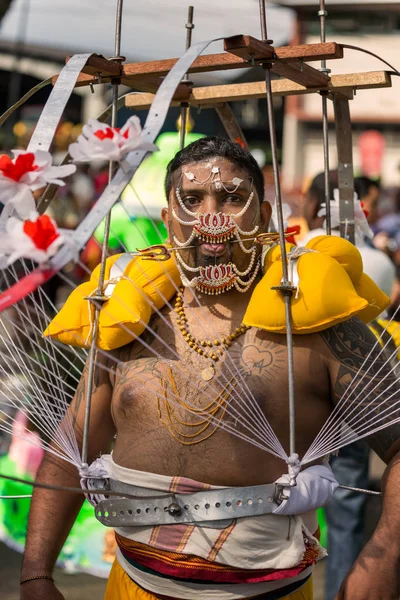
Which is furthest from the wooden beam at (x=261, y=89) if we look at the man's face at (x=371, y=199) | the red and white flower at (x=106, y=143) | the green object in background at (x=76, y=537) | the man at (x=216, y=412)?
the green object in background at (x=76, y=537)

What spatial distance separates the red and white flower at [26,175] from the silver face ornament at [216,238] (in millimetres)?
534

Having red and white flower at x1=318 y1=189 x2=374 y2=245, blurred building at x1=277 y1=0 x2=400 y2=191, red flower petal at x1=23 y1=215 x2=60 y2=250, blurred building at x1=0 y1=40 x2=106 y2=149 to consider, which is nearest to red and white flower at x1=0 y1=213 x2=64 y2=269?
red flower petal at x1=23 y1=215 x2=60 y2=250

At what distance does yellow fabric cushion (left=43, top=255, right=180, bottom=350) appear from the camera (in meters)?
2.53

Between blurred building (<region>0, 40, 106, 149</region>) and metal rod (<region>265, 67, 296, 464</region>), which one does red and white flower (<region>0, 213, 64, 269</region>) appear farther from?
blurred building (<region>0, 40, 106, 149</region>)

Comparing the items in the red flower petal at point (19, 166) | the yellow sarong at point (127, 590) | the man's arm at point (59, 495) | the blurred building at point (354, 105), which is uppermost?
the blurred building at point (354, 105)

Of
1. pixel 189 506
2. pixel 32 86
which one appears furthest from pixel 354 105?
pixel 189 506

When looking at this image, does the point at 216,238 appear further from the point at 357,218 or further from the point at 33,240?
the point at 357,218

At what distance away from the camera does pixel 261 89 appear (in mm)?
2885

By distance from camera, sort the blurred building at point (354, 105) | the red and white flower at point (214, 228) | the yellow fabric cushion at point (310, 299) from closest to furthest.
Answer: the yellow fabric cushion at point (310, 299) → the red and white flower at point (214, 228) → the blurred building at point (354, 105)

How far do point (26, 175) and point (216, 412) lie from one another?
0.81 meters

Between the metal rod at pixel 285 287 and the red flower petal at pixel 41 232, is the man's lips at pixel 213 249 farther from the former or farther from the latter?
the red flower petal at pixel 41 232

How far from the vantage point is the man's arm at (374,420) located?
2.25m

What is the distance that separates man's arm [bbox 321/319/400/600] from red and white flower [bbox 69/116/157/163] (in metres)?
0.75

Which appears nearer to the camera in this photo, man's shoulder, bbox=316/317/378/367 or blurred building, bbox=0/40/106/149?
man's shoulder, bbox=316/317/378/367
